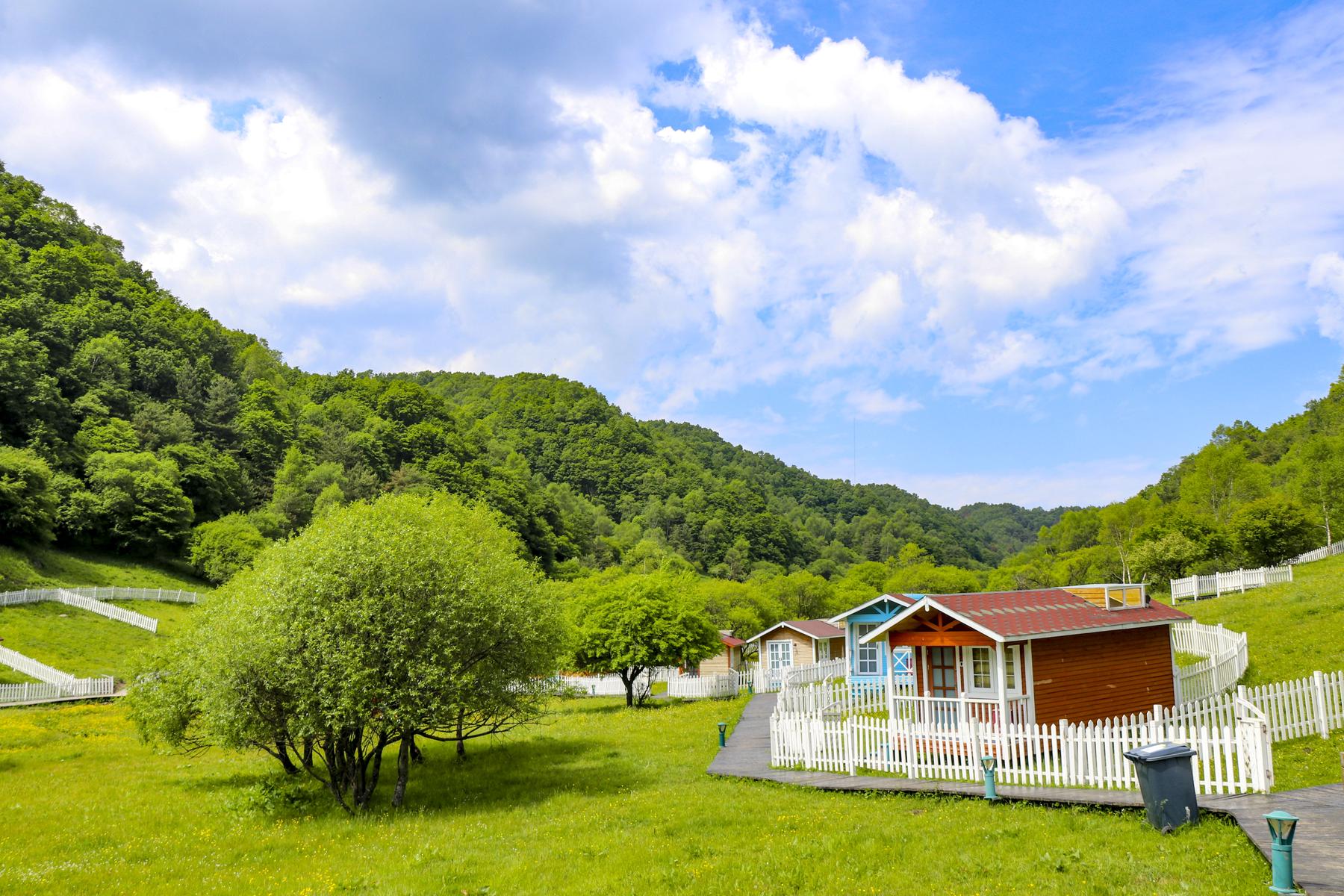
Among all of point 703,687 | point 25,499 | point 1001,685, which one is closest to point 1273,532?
point 703,687

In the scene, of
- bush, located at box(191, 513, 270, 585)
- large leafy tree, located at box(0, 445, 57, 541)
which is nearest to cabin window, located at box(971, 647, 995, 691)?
bush, located at box(191, 513, 270, 585)

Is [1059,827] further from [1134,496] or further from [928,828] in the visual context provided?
[1134,496]

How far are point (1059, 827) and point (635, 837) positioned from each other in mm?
6104

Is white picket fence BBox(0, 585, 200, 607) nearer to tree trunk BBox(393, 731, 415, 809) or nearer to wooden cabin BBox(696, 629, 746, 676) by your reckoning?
wooden cabin BBox(696, 629, 746, 676)

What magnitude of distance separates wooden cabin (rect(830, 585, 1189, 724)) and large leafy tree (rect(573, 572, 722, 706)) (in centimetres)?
1855

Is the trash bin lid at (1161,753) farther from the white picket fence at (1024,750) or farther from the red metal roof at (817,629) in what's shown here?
the red metal roof at (817,629)

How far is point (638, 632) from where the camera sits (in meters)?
36.3

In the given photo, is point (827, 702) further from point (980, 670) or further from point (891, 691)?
point (980, 670)

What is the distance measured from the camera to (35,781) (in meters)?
19.2

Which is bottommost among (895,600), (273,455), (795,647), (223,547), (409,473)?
(795,647)

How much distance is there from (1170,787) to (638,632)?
27565 millimetres

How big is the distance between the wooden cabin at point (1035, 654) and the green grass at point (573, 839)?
4219 mm

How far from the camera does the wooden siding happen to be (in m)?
17.3

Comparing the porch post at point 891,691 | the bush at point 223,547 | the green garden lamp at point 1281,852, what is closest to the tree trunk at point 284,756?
the porch post at point 891,691
